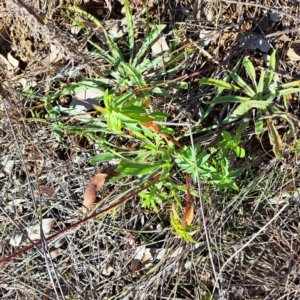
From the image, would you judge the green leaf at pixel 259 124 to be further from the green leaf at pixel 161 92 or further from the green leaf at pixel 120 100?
the green leaf at pixel 120 100

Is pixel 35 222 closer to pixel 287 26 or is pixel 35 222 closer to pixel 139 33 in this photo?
pixel 139 33

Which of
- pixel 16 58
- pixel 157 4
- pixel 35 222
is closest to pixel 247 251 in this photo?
pixel 35 222

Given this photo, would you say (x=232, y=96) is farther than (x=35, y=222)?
No

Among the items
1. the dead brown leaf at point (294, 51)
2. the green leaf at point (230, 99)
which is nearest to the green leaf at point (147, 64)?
the green leaf at point (230, 99)

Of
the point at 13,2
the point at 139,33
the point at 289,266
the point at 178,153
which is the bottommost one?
the point at 289,266

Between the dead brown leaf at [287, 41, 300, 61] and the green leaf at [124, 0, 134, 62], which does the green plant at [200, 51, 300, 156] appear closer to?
the dead brown leaf at [287, 41, 300, 61]

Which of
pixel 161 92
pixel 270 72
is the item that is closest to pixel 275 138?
pixel 270 72
